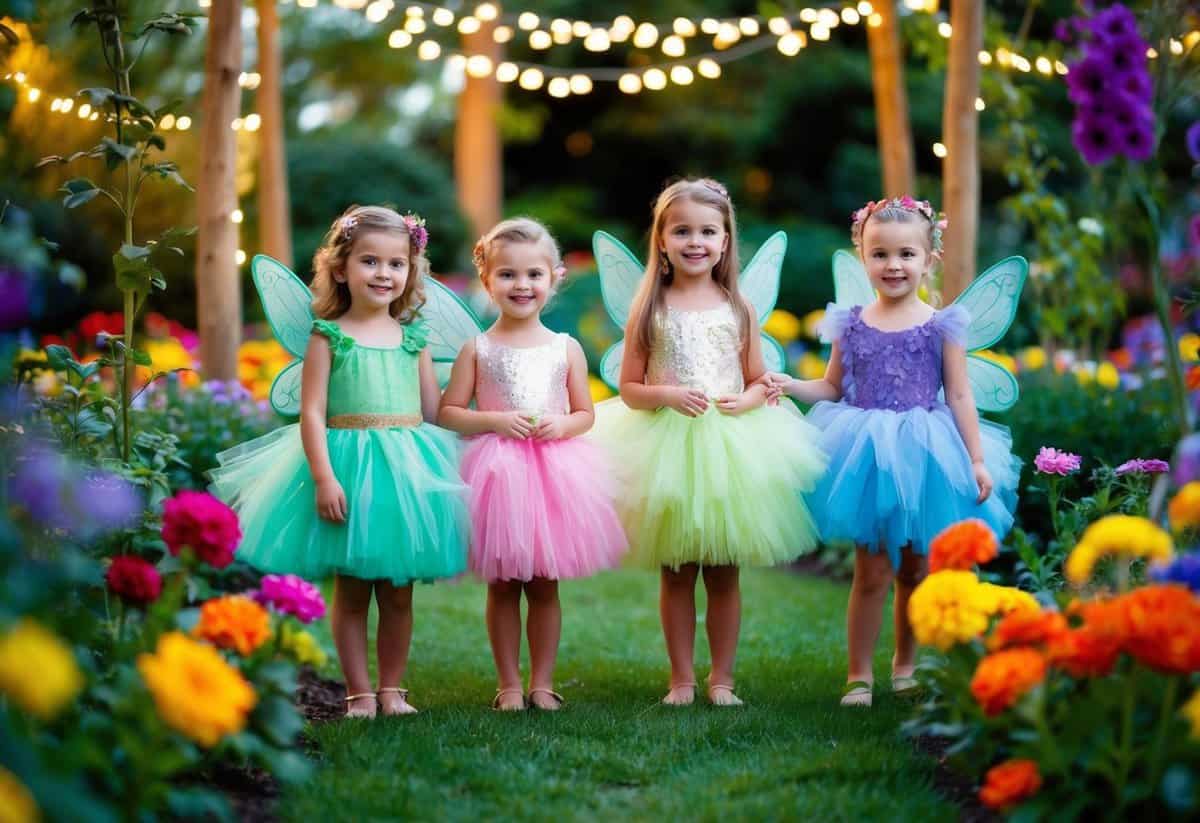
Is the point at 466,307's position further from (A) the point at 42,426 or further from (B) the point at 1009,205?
(B) the point at 1009,205

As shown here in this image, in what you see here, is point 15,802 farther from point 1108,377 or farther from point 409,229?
point 1108,377

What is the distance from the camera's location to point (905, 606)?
4.31 meters

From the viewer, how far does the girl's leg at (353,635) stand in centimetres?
392

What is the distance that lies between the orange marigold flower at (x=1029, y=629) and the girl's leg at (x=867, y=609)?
1.23m

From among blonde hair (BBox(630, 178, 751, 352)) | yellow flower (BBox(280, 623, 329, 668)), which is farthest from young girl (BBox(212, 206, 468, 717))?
blonde hair (BBox(630, 178, 751, 352))

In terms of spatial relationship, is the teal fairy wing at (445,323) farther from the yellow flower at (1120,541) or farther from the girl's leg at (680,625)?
the yellow flower at (1120,541)

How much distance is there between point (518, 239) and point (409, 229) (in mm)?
344

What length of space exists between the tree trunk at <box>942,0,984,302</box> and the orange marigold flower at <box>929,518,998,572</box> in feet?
8.93

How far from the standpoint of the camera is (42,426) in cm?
360

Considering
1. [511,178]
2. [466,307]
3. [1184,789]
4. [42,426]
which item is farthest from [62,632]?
[511,178]

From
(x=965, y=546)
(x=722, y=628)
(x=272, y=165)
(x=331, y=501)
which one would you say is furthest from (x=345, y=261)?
(x=272, y=165)

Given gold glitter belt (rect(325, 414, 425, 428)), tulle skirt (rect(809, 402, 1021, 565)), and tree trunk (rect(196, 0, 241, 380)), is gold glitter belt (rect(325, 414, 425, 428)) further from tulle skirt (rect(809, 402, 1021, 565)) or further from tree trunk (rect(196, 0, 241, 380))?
tree trunk (rect(196, 0, 241, 380))

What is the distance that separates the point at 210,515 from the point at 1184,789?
6.86 feet

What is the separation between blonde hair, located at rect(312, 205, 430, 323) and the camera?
4.03m
